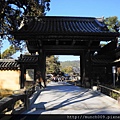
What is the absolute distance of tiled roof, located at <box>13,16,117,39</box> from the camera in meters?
13.6

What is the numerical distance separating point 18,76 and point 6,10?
799 centimetres

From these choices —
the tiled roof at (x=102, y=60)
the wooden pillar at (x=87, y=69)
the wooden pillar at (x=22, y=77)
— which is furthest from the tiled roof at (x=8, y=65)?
the tiled roof at (x=102, y=60)

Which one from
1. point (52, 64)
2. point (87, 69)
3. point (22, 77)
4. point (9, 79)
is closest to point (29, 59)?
point (22, 77)

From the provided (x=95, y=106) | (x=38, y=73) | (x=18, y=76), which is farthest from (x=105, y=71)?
(x=95, y=106)

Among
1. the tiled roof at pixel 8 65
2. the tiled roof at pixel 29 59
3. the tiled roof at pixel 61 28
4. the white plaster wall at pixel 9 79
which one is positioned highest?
the tiled roof at pixel 61 28

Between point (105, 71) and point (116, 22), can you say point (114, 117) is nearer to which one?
point (105, 71)

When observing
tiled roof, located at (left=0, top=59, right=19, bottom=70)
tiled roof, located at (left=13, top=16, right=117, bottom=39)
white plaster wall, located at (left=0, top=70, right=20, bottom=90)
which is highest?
tiled roof, located at (left=13, top=16, right=117, bottom=39)

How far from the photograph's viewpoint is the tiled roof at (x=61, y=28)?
44.8ft

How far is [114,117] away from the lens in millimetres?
6582

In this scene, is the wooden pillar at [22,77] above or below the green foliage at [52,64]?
below

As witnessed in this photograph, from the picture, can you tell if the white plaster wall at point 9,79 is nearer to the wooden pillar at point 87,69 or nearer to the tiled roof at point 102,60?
the wooden pillar at point 87,69

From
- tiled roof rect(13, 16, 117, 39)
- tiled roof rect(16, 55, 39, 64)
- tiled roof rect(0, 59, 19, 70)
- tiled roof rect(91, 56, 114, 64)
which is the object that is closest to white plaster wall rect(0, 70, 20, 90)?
tiled roof rect(0, 59, 19, 70)

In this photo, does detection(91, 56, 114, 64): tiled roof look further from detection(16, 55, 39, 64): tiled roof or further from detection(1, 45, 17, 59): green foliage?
detection(1, 45, 17, 59): green foliage

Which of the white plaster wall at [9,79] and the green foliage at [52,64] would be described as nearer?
the white plaster wall at [9,79]
